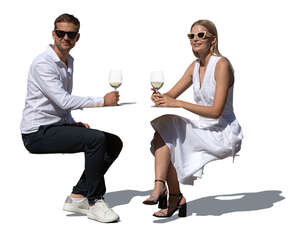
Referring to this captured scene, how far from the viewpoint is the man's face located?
8.73 m

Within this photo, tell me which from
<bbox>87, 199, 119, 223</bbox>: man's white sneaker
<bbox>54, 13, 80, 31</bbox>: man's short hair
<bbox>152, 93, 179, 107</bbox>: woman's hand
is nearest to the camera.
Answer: <bbox>152, 93, 179, 107</bbox>: woman's hand

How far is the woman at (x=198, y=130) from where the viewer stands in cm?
855

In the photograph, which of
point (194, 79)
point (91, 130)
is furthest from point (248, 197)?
point (91, 130)

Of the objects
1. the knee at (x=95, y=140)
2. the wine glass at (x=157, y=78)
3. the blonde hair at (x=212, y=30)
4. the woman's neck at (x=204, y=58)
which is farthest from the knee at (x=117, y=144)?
the blonde hair at (x=212, y=30)

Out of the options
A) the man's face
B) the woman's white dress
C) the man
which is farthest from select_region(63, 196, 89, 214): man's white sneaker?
the man's face

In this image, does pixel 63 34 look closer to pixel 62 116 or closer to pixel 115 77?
pixel 115 77

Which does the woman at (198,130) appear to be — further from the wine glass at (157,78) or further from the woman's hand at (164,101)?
the wine glass at (157,78)

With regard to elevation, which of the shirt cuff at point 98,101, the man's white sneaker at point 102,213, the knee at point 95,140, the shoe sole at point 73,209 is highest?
the shirt cuff at point 98,101

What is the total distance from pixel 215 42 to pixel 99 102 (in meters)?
1.67

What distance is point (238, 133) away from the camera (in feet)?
29.3

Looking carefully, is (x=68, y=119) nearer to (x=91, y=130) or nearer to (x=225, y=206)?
(x=91, y=130)

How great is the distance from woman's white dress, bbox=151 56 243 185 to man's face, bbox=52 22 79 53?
145 centimetres

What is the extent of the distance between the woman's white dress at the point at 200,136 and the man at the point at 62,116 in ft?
2.50

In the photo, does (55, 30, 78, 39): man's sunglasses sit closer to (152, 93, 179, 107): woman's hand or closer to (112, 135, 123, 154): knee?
(152, 93, 179, 107): woman's hand
